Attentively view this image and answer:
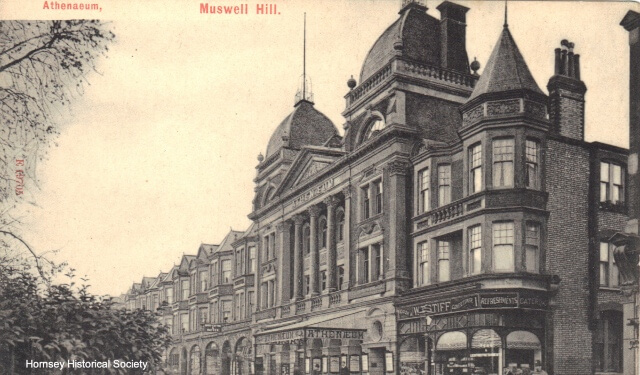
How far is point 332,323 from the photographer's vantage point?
2828 cm

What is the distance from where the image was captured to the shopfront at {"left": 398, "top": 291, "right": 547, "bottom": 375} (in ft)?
64.2

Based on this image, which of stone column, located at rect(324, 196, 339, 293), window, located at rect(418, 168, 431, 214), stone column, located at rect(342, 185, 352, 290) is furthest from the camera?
stone column, located at rect(324, 196, 339, 293)

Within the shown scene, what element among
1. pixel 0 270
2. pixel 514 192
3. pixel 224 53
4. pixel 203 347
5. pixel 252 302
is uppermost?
pixel 224 53

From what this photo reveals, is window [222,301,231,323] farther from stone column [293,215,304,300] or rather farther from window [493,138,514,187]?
window [493,138,514,187]

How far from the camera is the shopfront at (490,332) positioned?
19562 millimetres

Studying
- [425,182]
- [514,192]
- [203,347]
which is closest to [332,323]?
[425,182]

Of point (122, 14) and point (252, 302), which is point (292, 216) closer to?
point (252, 302)

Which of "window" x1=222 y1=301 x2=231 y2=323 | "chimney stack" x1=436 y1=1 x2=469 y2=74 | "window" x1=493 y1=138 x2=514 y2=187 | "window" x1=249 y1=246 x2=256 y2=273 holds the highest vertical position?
"chimney stack" x1=436 y1=1 x2=469 y2=74

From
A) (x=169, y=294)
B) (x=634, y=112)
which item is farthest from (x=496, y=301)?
(x=169, y=294)

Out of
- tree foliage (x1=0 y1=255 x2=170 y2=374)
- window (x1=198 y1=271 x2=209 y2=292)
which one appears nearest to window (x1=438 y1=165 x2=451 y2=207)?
Answer: tree foliage (x1=0 y1=255 x2=170 y2=374)

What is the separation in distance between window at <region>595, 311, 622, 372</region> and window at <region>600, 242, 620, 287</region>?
2.82 feet

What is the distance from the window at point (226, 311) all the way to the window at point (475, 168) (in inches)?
1136

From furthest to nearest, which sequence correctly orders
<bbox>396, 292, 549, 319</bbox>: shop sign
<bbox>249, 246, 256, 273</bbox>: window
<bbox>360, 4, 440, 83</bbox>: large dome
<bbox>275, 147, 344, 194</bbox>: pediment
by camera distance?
<bbox>249, 246, 256, 273</bbox>: window
<bbox>275, 147, 344, 194</bbox>: pediment
<bbox>360, 4, 440, 83</bbox>: large dome
<bbox>396, 292, 549, 319</bbox>: shop sign

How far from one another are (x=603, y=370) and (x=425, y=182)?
7921 millimetres
